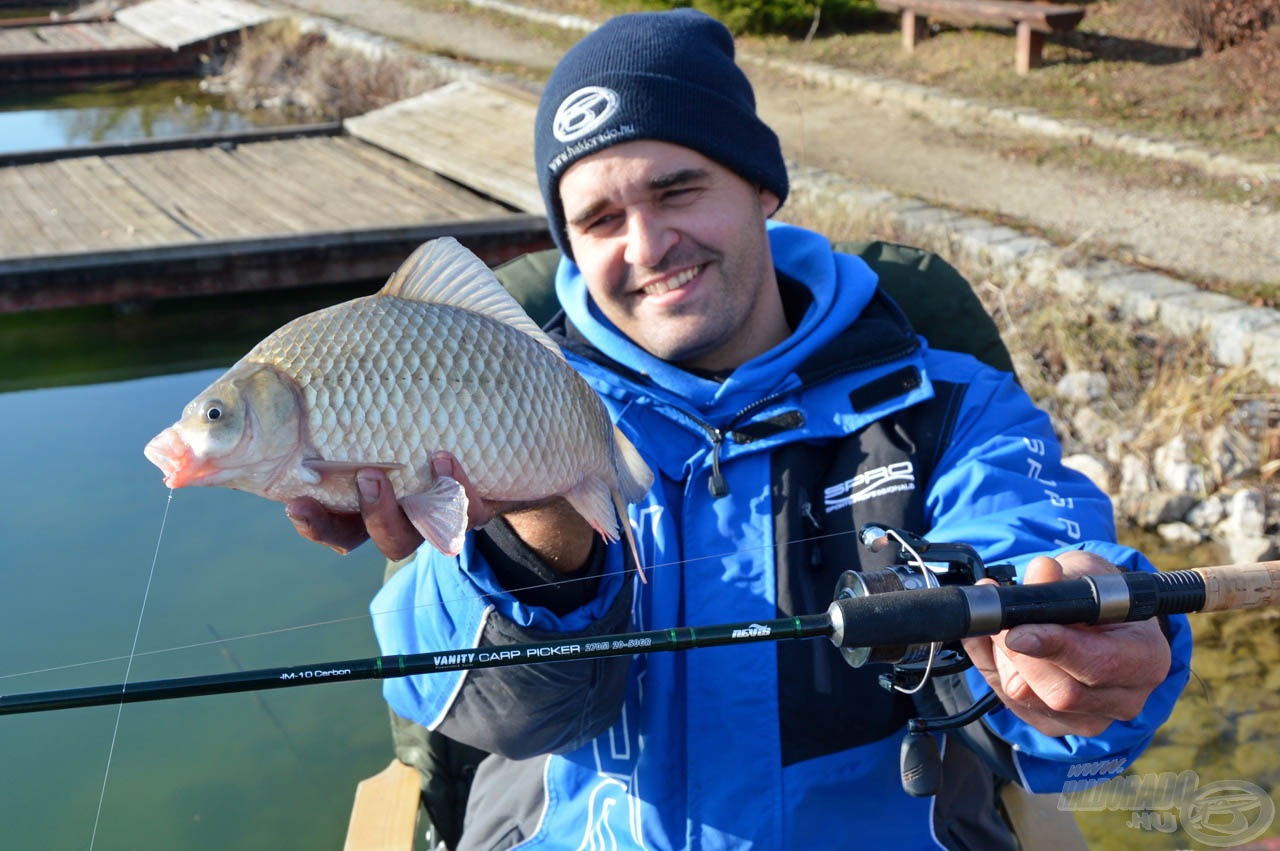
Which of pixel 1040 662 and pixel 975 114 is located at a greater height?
pixel 1040 662

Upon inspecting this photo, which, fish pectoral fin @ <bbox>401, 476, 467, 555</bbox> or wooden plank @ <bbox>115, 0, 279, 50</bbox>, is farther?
wooden plank @ <bbox>115, 0, 279, 50</bbox>

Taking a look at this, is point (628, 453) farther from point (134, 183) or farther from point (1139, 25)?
point (1139, 25)

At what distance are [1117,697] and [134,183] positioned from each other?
7.44m

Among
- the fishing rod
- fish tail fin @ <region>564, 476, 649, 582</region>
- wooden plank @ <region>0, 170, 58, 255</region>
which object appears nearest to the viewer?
the fishing rod

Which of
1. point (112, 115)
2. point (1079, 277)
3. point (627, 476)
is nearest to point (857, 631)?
point (627, 476)

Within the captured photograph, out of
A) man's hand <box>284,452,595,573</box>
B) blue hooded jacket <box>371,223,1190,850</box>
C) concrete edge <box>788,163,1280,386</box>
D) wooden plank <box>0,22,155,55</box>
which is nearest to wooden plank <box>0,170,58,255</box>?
concrete edge <box>788,163,1280,386</box>

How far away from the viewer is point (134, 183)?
7.54 m

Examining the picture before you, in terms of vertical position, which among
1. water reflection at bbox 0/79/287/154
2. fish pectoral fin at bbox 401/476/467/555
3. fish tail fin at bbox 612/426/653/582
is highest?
fish pectoral fin at bbox 401/476/467/555

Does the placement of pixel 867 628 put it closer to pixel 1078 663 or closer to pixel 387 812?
pixel 1078 663

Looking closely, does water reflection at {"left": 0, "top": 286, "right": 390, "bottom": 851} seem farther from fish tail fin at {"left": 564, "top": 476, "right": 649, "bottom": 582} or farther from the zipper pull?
fish tail fin at {"left": 564, "top": 476, "right": 649, "bottom": 582}

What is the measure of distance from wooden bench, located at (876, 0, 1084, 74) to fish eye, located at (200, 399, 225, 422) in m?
7.69

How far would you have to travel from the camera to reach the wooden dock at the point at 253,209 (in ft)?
19.4

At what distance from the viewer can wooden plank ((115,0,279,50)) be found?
13492 millimetres

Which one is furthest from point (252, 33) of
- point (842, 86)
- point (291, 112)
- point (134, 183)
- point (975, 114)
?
point (975, 114)
